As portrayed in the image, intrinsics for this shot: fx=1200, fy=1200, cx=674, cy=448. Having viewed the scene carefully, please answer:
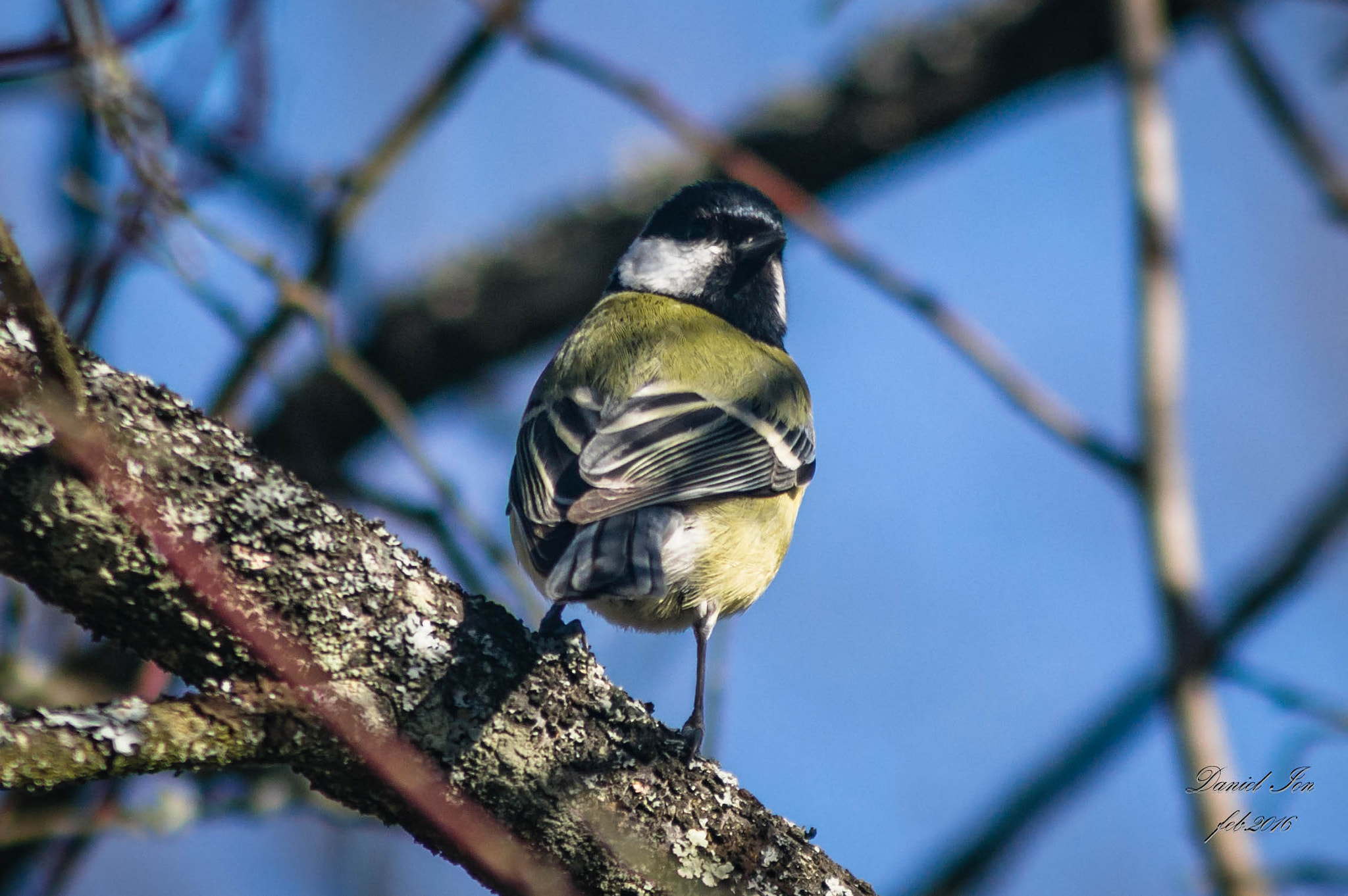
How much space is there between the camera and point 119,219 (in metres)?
2.88

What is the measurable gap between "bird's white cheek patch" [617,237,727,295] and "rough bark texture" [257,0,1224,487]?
444mm

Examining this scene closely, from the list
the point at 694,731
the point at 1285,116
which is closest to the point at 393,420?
the point at 694,731

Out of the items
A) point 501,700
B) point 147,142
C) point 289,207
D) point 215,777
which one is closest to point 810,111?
point 289,207

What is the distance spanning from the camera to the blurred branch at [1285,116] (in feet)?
7.98

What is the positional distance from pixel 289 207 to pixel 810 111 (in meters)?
2.26

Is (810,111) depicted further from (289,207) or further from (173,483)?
(173,483)

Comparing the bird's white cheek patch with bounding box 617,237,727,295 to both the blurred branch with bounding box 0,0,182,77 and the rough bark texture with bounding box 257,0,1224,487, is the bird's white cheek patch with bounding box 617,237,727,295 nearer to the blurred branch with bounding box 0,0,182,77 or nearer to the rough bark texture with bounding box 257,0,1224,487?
the rough bark texture with bounding box 257,0,1224,487

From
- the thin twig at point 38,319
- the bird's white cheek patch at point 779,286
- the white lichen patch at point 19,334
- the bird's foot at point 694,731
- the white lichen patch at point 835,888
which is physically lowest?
the thin twig at point 38,319

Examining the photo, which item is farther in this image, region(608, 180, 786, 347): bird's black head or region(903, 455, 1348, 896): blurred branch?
region(608, 180, 786, 347): bird's black head

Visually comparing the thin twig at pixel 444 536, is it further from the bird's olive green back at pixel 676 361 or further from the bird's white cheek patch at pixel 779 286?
the bird's white cheek patch at pixel 779 286

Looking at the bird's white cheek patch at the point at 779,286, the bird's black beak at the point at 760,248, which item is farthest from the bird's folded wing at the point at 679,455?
the bird's white cheek patch at the point at 779,286

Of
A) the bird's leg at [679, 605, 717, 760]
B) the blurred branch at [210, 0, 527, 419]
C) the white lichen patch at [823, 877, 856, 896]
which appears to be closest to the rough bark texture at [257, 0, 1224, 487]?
the blurred branch at [210, 0, 527, 419]

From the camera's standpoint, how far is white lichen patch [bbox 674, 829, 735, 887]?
6.48 feet

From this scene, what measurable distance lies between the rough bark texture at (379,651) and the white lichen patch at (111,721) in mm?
116
